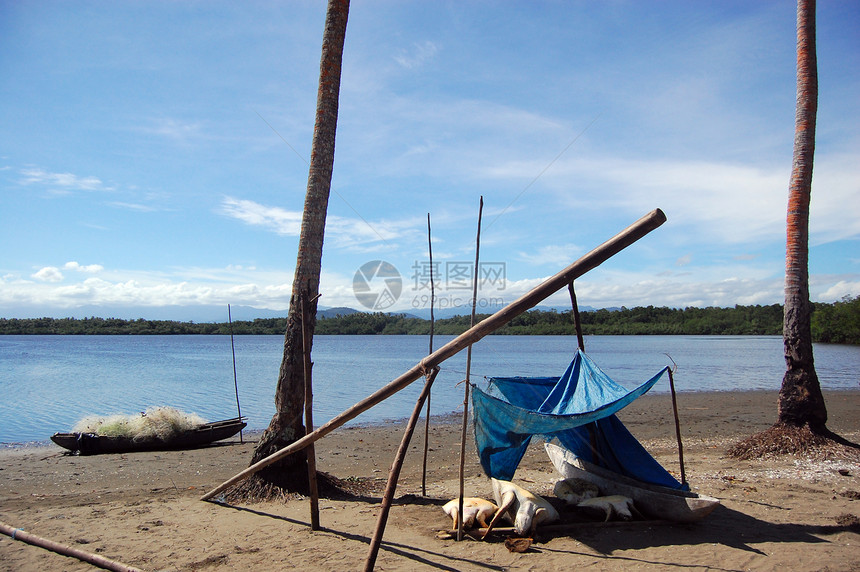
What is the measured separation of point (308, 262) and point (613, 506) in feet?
13.9

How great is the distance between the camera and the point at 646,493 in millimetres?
5137

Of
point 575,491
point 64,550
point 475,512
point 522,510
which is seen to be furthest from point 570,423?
point 64,550

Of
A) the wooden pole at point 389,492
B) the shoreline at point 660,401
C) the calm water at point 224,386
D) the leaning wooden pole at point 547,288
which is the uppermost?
the leaning wooden pole at point 547,288

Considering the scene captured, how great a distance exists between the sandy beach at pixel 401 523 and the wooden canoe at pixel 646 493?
146 mm

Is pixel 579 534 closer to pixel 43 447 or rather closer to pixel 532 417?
pixel 532 417

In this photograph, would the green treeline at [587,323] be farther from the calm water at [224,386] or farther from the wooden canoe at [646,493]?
the wooden canoe at [646,493]

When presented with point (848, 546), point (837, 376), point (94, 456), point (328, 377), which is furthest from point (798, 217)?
point (328, 377)

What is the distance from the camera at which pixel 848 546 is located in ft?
14.5

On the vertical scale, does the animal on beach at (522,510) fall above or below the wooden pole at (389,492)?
below

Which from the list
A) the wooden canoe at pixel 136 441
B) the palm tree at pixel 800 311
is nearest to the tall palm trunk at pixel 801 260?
the palm tree at pixel 800 311

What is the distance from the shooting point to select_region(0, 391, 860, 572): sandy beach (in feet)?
14.2

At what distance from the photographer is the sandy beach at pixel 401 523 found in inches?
170

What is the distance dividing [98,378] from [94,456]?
790 inches

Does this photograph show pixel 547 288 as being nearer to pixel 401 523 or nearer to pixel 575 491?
pixel 575 491
